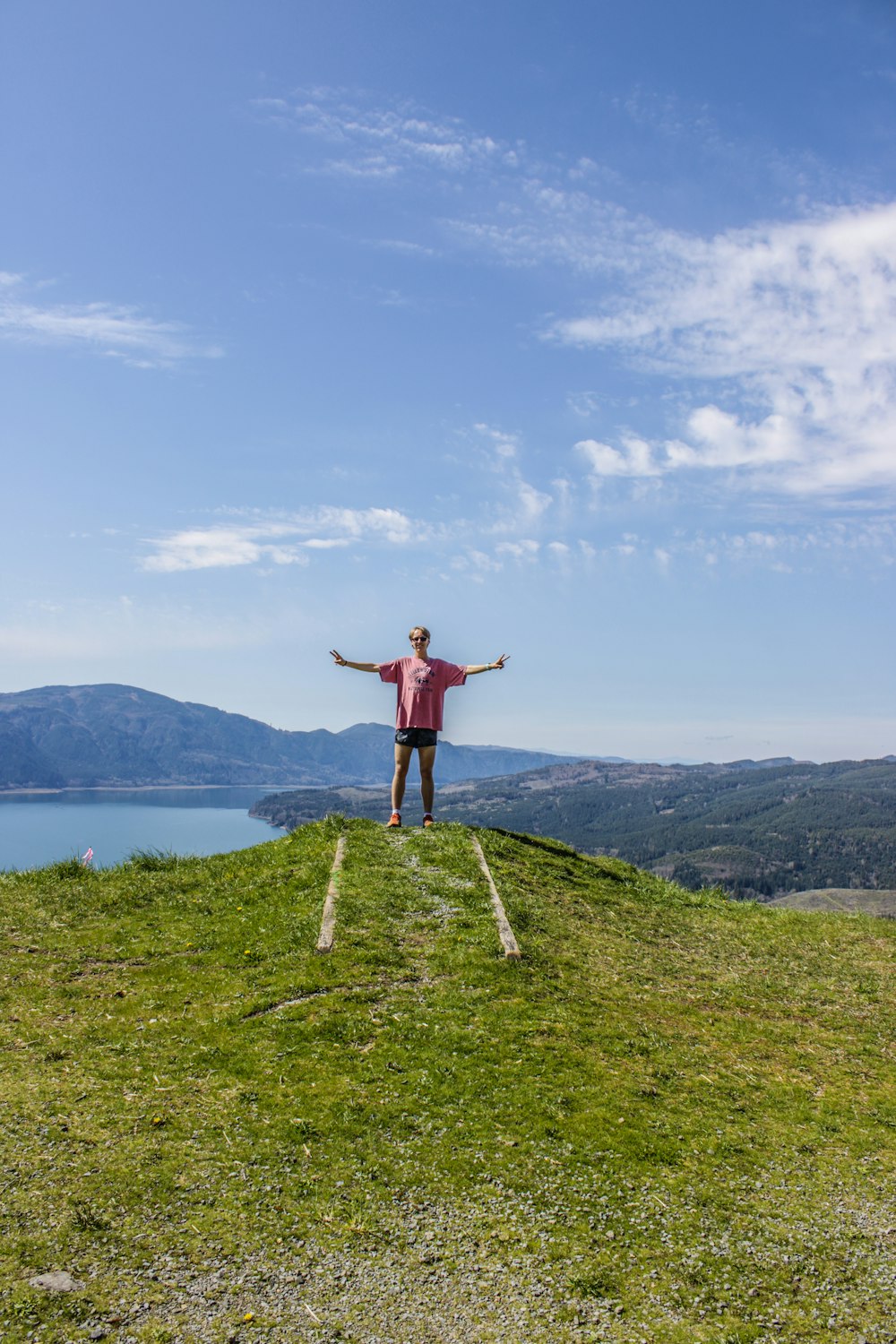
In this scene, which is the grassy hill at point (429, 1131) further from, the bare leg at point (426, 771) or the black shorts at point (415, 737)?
the black shorts at point (415, 737)

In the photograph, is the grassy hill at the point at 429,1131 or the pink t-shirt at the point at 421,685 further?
the pink t-shirt at the point at 421,685

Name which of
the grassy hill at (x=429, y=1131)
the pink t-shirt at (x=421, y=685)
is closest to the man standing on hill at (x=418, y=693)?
the pink t-shirt at (x=421, y=685)

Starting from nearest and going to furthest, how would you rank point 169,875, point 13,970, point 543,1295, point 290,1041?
point 543,1295
point 290,1041
point 13,970
point 169,875

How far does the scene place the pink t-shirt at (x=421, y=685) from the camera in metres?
20.4

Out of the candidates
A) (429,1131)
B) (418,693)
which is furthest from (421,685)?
(429,1131)

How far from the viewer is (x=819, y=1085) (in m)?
11.2

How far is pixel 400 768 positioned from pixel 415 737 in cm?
89

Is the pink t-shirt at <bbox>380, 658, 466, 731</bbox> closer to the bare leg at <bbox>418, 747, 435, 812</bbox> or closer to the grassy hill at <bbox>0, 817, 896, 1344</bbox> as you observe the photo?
the bare leg at <bbox>418, 747, 435, 812</bbox>

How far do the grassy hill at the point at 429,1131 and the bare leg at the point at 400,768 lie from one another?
4.25 metres

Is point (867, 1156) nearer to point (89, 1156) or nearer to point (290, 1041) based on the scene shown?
point (290, 1041)

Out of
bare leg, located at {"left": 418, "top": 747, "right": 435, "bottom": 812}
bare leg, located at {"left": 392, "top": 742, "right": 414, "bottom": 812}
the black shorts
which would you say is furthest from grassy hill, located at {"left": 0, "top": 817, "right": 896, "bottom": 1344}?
the black shorts

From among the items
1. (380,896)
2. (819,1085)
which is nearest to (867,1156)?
(819,1085)

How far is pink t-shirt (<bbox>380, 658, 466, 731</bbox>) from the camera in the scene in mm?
20391

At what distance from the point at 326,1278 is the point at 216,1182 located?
174 centimetres
